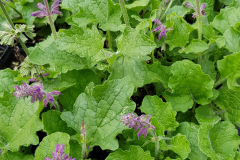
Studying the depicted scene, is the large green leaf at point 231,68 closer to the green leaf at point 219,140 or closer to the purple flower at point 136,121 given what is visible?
the green leaf at point 219,140

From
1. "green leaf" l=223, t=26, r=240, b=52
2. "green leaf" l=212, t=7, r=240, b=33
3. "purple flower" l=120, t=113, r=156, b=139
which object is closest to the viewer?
"purple flower" l=120, t=113, r=156, b=139

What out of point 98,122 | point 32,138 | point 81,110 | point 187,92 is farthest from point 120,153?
point 187,92

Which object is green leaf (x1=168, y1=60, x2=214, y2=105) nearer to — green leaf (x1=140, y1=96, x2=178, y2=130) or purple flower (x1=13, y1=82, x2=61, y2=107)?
green leaf (x1=140, y1=96, x2=178, y2=130)

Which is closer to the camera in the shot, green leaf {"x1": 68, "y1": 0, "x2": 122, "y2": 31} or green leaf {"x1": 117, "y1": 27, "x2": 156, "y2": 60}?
green leaf {"x1": 117, "y1": 27, "x2": 156, "y2": 60}

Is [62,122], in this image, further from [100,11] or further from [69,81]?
[100,11]

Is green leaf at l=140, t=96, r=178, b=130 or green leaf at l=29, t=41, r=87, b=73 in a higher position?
green leaf at l=29, t=41, r=87, b=73

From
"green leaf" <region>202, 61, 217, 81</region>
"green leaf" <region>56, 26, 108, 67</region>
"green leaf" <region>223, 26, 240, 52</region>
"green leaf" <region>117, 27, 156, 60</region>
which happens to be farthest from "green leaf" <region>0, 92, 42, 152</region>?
"green leaf" <region>223, 26, 240, 52</region>
